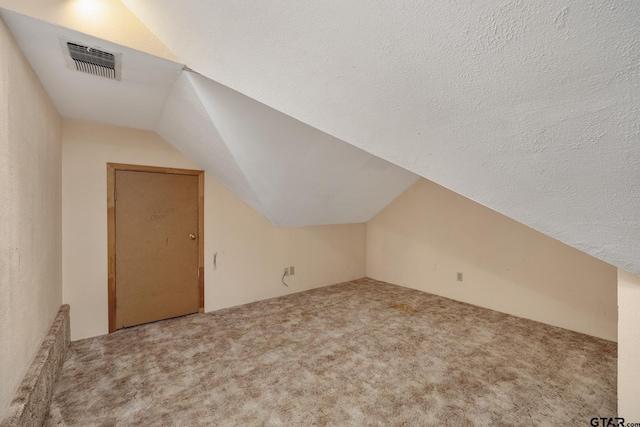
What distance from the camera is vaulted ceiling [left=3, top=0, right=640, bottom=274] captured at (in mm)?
653

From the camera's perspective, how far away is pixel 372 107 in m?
1.11

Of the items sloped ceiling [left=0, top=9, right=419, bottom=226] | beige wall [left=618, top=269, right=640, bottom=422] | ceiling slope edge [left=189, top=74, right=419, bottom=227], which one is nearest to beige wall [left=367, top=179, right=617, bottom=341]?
ceiling slope edge [left=189, top=74, right=419, bottom=227]

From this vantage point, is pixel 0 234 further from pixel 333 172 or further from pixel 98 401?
pixel 333 172

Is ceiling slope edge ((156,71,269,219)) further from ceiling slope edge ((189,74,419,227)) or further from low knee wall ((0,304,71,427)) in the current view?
low knee wall ((0,304,71,427))

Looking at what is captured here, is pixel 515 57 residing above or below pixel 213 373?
above

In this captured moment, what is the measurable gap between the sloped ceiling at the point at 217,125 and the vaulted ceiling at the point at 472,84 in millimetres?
297

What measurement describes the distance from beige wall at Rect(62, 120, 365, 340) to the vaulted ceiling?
1.62 m

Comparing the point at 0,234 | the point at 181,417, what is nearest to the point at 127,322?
the point at 181,417

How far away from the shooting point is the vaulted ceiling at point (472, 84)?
0.65m

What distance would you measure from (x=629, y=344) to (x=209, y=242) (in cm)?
332

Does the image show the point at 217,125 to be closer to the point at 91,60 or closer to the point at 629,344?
the point at 91,60

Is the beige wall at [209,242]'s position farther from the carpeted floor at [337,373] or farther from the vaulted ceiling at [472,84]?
the vaulted ceiling at [472,84]

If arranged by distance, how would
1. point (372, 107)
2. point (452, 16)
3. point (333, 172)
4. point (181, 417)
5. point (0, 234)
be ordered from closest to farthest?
point (452, 16) → point (372, 107) → point (0, 234) → point (181, 417) → point (333, 172)

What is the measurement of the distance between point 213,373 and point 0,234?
153 cm
